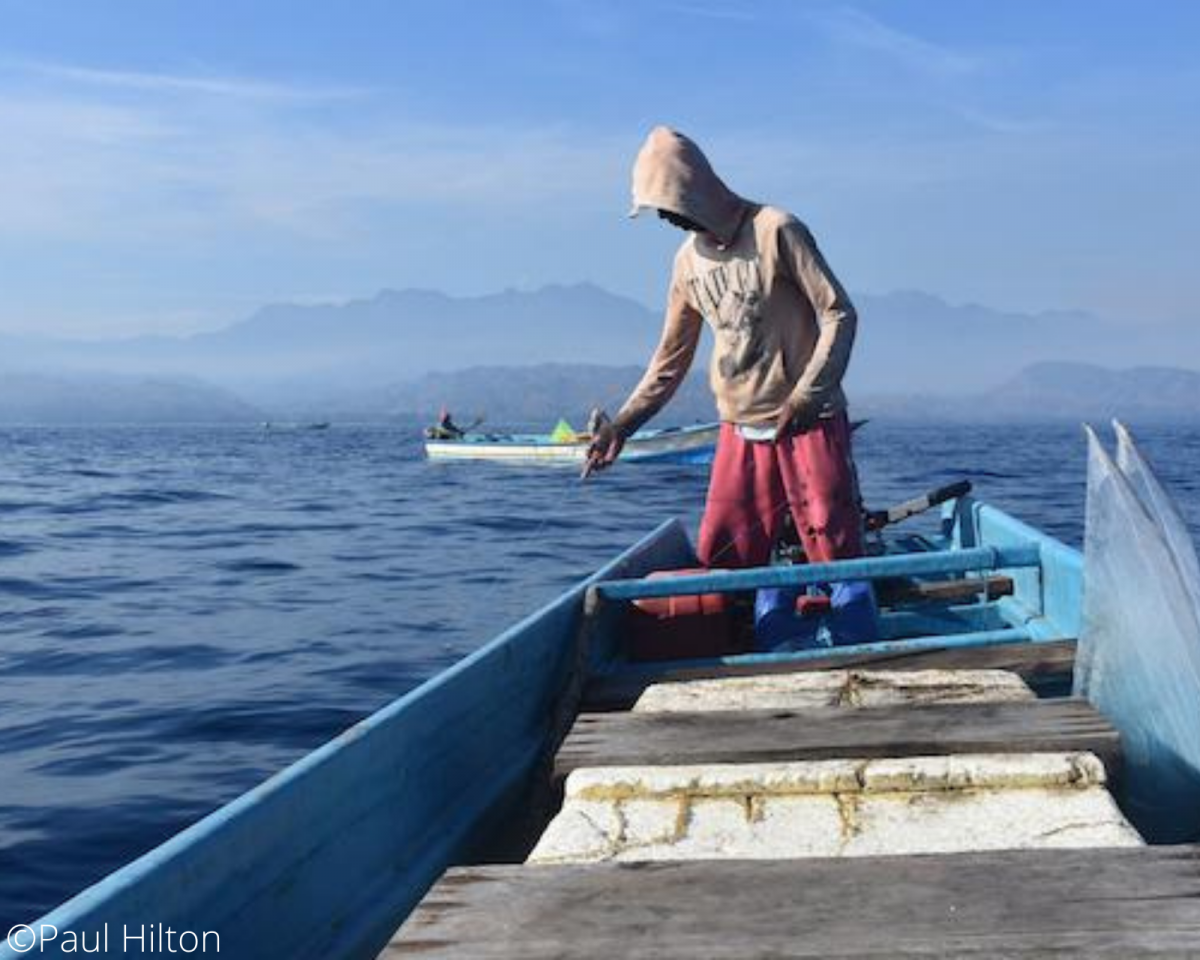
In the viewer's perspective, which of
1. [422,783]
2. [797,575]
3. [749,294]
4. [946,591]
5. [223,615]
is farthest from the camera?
[223,615]

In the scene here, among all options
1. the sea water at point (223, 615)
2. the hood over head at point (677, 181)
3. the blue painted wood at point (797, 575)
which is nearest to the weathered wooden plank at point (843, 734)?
the blue painted wood at point (797, 575)

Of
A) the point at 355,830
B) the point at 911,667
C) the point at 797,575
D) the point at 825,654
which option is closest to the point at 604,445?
the point at 797,575

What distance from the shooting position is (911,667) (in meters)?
4.61

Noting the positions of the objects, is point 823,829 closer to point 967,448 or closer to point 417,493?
point 417,493

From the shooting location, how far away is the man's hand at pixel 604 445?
18.9 ft

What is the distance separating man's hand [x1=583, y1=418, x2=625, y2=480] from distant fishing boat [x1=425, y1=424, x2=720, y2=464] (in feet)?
83.9

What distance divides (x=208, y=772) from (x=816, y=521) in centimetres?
328

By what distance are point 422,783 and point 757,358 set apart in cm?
261

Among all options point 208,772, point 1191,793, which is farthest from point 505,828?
point 208,772

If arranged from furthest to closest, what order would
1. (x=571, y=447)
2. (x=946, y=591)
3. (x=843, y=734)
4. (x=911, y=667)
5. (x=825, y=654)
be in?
(x=571, y=447) < (x=946, y=591) < (x=825, y=654) < (x=911, y=667) < (x=843, y=734)

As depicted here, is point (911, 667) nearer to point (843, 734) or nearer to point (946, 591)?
point (843, 734)

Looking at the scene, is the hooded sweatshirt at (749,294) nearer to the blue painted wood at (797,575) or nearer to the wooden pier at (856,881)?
the blue painted wood at (797,575)

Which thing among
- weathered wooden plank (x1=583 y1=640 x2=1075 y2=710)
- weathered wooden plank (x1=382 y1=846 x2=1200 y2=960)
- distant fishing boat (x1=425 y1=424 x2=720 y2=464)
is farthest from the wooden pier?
distant fishing boat (x1=425 y1=424 x2=720 y2=464)

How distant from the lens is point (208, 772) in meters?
6.41
